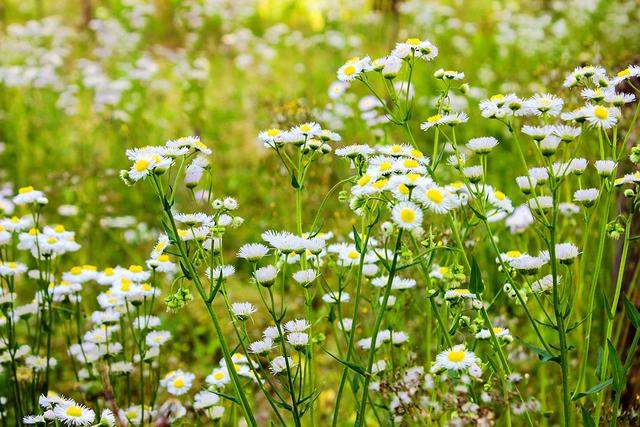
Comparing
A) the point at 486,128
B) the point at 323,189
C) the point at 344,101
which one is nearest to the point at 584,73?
the point at 323,189

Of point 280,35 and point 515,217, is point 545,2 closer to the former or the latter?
point 280,35

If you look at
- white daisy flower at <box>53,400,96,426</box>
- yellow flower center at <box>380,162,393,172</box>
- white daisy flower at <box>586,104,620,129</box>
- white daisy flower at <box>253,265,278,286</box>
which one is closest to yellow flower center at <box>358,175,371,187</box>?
yellow flower center at <box>380,162,393,172</box>

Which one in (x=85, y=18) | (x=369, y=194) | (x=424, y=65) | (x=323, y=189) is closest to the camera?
(x=369, y=194)

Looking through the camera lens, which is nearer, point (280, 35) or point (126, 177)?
point (126, 177)

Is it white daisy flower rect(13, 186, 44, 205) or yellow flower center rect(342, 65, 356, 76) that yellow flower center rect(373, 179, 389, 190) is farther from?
white daisy flower rect(13, 186, 44, 205)

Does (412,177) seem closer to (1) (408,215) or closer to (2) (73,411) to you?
(1) (408,215)
